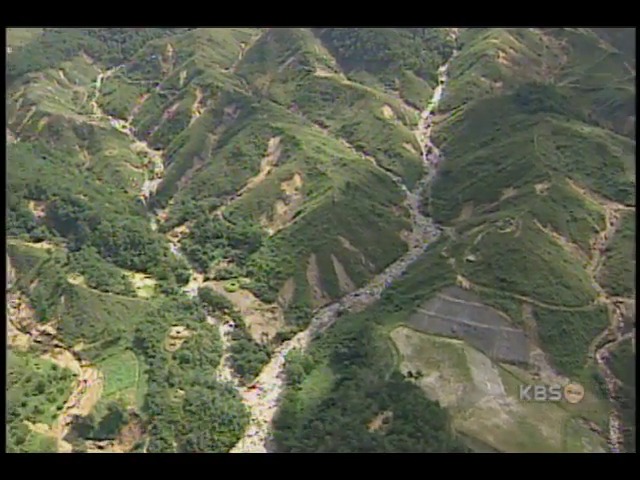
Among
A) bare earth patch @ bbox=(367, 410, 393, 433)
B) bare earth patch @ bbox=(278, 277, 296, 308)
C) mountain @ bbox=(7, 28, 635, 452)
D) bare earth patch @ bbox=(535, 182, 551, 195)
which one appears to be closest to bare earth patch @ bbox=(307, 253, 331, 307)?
mountain @ bbox=(7, 28, 635, 452)

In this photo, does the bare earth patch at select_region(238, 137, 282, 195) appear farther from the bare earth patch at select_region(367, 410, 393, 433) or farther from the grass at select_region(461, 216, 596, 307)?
the bare earth patch at select_region(367, 410, 393, 433)

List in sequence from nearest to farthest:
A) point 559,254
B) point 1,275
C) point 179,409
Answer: point 1,275
point 179,409
point 559,254

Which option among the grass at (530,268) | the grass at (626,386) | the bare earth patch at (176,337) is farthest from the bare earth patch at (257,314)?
the grass at (626,386)

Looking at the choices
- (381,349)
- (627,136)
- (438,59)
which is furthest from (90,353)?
(438,59)

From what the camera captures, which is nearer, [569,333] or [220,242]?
[569,333]

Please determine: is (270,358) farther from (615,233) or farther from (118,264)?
(615,233)

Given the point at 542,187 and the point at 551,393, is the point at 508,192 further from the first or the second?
the point at 551,393

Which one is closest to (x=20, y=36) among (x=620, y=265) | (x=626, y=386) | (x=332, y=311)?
(x=332, y=311)
